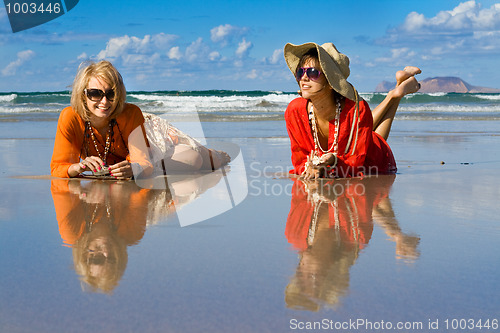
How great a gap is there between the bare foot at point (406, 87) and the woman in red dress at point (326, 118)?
98 centimetres

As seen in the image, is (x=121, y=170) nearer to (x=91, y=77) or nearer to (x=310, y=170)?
(x=91, y=77)

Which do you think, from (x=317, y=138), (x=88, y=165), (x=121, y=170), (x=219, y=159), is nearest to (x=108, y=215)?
(x=88, y=165)

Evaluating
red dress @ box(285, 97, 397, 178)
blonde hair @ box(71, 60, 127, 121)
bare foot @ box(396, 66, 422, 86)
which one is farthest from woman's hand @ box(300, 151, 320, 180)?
bare foot @ box(396, 66, 422, 86)

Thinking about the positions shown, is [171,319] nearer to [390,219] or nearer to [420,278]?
[420,278]

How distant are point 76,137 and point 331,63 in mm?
2047

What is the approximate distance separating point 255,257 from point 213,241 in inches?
13.3

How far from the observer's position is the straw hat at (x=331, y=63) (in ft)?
14.1

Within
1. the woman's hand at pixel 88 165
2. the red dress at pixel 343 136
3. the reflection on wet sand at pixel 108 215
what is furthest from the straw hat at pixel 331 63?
the woman's hand at pixel 88 165

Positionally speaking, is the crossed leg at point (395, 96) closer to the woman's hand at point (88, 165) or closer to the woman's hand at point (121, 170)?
the woman's hand at point (121, 170)

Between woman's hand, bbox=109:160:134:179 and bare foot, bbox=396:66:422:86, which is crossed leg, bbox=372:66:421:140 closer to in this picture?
bare foot, bbox=396:66:422:86

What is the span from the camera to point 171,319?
1679 mm

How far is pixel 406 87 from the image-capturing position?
5.73 metres

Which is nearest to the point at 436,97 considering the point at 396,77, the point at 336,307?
the point at 396,77

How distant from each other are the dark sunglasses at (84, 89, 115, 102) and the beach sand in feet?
2.15
